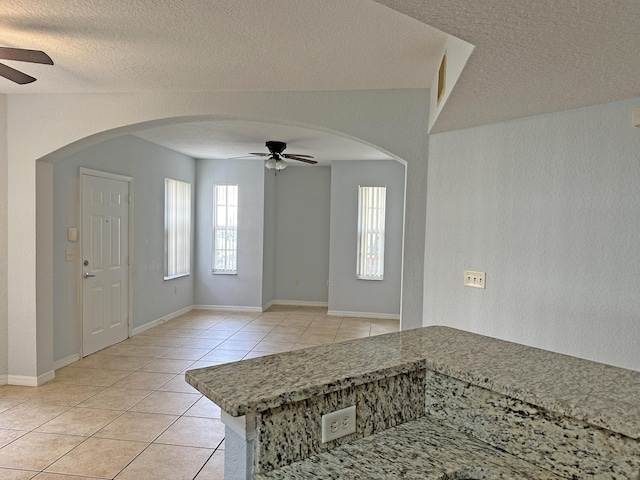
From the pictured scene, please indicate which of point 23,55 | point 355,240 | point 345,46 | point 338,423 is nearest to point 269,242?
point 355,240

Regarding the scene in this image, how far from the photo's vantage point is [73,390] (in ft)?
12.5

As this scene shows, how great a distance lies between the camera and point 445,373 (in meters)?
1.31

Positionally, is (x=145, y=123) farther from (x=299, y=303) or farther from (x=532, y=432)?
(x=299, y=303)

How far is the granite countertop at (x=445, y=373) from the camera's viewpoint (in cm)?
103

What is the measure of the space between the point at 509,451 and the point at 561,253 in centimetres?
188

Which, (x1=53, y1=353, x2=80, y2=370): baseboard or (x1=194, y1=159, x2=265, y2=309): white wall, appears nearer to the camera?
(x1=53, y1=353, x2=80, y2=370): baseboard

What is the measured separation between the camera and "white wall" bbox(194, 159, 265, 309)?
23.7ft

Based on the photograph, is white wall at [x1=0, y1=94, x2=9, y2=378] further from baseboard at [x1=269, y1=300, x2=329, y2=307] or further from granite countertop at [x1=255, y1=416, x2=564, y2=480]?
baseboard at [x1=269, y1=300, x2=329, y2=307]

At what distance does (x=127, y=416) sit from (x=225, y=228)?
170 inches

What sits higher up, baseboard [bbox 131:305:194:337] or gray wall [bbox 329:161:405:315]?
gray wall [bbox 329:161:405:315]

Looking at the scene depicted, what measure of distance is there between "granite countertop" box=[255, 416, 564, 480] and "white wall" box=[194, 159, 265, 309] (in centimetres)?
619

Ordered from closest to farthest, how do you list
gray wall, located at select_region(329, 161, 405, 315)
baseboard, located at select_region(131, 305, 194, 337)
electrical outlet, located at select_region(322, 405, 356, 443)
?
electrical outlet, located at select_region(322, 405, 356, 443) → baseboard, located at select_region(131, 305, 194, 337) → gray wall, located at select_region(329, 161, 405, 315)

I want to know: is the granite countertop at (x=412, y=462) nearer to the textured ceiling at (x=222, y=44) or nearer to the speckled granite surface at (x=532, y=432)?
the speckled granite surface at (x=532, y=432)

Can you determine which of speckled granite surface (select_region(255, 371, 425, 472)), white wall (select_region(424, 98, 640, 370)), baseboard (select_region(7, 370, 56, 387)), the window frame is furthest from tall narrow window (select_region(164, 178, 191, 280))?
speckled granite surface (select_region(255, 371, 425, 472))
